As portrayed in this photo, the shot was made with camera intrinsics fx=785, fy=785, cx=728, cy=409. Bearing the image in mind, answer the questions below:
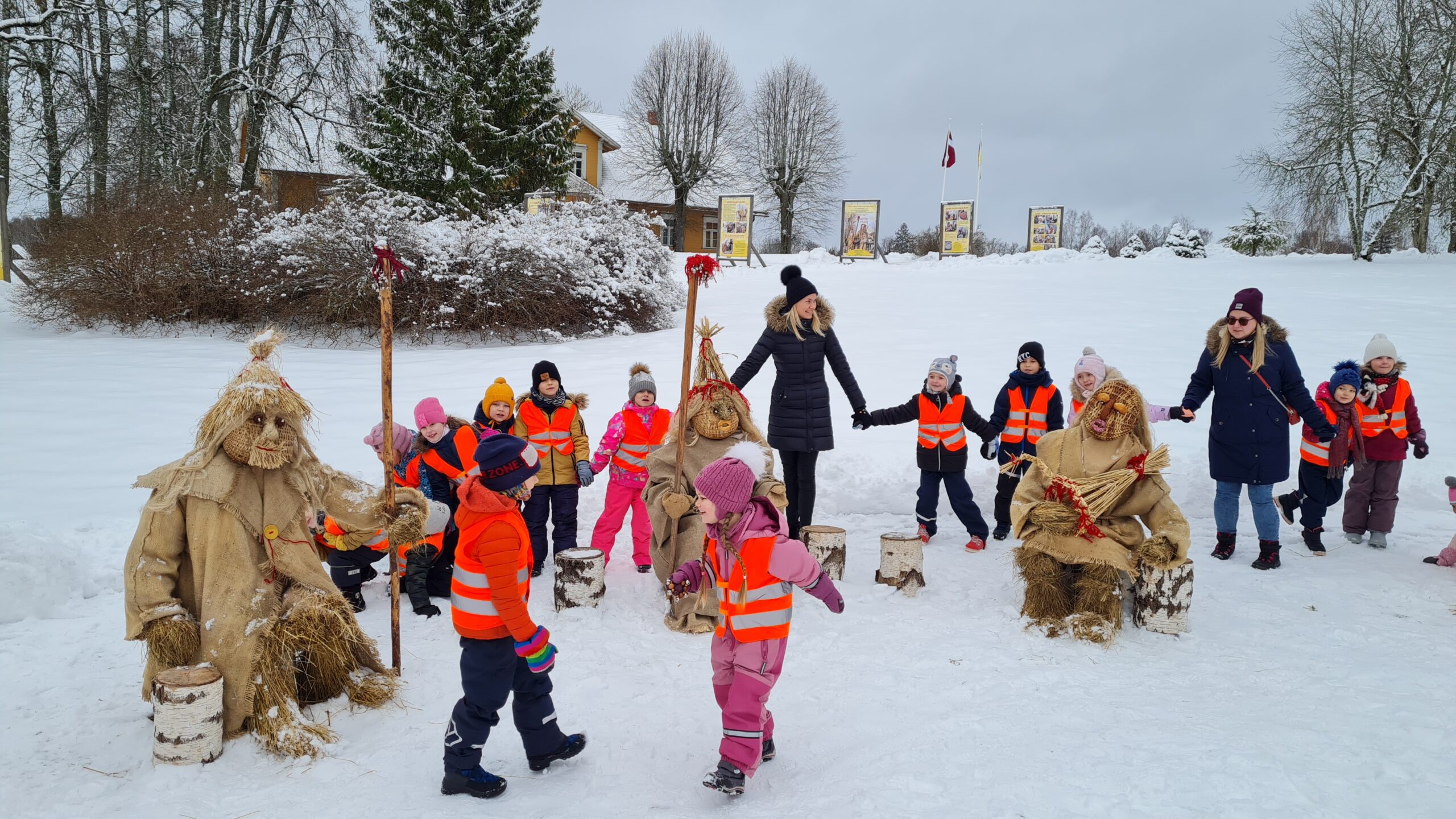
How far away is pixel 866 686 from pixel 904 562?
150cm

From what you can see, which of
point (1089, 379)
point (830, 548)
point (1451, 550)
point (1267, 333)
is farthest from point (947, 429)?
point (1451, 550)

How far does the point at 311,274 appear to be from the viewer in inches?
525

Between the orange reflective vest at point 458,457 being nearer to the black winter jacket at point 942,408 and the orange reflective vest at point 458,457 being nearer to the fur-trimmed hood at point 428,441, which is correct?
the fur-trimmed hood at point 428,441

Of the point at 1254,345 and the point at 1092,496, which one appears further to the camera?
the point at 1254,345

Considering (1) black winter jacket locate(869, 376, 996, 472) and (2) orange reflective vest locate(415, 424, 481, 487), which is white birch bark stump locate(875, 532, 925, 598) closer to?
(1) black winter jacket locate(869, 376, 996, 472)

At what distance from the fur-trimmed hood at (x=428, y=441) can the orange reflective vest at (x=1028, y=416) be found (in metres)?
4.50

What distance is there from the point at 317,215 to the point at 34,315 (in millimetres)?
5380

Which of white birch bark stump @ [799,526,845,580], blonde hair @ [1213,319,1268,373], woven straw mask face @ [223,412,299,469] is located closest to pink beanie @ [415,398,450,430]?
woven straw mask face @ [223,412,299,469]

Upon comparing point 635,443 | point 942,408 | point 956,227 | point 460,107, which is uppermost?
point 460,107

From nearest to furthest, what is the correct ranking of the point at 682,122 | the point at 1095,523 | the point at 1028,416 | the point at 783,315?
the point at 1095,523
the point at 783,315
the point at 1028,416
the point at 682,122

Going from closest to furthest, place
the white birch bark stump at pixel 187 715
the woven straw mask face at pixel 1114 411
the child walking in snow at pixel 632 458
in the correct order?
the white birch bark stump at pixel 187 715 < the woven straw mask face at pixel 1114 411 < the child walking in snow at pixel 632 458

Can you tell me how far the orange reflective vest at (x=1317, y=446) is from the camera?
20.9ft

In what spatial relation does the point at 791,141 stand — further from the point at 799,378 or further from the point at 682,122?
the point at 799,378

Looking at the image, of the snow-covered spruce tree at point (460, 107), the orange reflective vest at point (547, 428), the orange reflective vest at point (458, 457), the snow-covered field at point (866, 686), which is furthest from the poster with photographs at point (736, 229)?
the orange reflective vest at point (458, 457)
